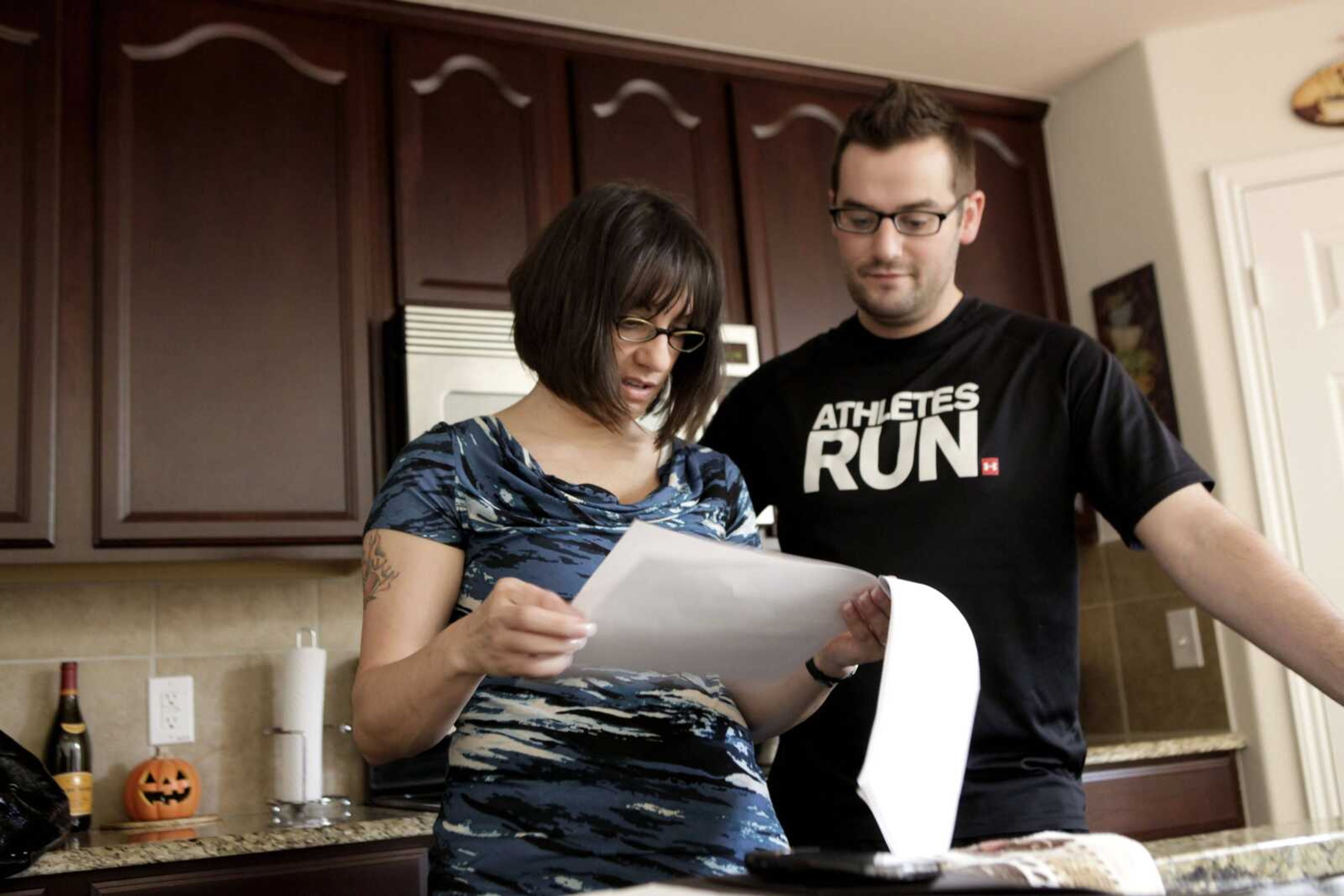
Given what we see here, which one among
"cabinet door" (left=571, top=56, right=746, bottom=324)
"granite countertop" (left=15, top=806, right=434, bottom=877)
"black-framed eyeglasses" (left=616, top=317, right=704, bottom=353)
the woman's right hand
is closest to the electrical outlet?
"granite countertop" (left=15, top=806, right=434, bottom=877)

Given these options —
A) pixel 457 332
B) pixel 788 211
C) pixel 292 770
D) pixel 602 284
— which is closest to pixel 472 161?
pixel 457 332

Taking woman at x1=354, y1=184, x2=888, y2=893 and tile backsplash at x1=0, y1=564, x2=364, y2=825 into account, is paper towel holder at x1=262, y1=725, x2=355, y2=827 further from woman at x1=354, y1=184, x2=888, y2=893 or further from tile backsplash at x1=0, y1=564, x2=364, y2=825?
woman at x1=354, y1=184, x2=888, y2=893

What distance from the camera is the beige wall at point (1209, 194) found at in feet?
8.73

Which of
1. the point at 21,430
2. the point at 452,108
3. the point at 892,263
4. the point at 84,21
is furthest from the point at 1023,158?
the point at 21,430

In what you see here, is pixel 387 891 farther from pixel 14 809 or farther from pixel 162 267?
pixel 162 267

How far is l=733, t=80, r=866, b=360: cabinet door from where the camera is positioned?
9.23ft

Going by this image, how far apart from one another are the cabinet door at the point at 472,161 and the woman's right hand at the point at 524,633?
1656 millimetres

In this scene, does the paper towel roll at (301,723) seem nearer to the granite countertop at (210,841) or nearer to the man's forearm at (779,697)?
the granite countertop at (210,841)

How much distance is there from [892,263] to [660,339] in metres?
0.48

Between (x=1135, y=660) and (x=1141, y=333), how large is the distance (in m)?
0.74

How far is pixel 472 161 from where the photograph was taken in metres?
2.60

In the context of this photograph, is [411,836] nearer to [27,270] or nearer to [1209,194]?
[27,270]

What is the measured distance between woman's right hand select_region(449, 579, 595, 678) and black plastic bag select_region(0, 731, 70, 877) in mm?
1150

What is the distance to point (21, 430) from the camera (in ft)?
7.06
